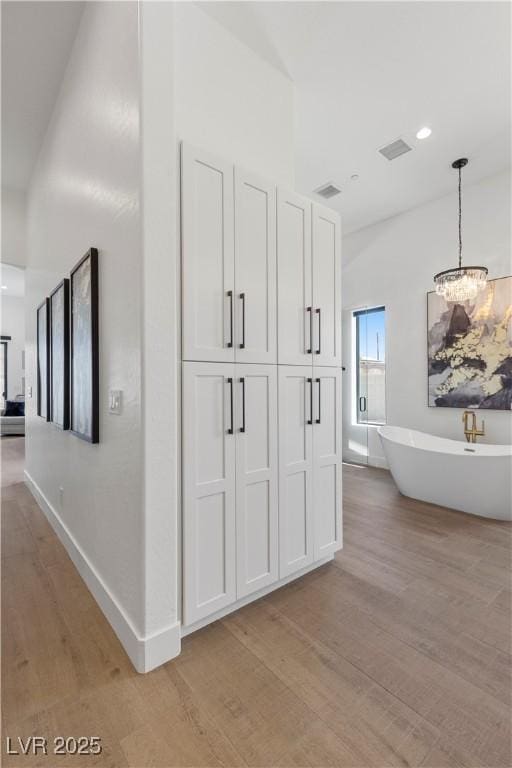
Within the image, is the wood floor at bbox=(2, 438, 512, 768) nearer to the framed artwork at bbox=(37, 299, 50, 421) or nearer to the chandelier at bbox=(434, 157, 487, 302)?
the framed artwork at bbox=(37, 299, 50, 421)

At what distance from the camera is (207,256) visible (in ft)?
6.03

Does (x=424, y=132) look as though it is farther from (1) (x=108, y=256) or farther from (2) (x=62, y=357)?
(2) (x=62, y=357)

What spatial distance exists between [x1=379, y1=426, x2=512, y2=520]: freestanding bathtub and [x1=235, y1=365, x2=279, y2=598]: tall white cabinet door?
2278mm

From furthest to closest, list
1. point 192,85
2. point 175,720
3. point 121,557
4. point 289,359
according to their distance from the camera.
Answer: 1. point 289,359
2. point 192,85
3. point 121,557
4. point 175,720

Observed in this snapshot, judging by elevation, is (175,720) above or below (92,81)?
below

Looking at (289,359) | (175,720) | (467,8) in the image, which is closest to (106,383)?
(289,359)

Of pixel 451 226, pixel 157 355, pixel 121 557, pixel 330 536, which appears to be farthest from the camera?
pixel 451 226

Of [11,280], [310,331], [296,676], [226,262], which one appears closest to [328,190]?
[310,331]

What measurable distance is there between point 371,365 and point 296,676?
15.3ft

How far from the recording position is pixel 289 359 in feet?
7.27

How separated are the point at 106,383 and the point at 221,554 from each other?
1.09 metres

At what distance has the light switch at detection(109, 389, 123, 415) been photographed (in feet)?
5.79

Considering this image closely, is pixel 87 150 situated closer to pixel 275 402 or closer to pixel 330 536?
pixel 275 402

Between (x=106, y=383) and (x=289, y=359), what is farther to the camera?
(x=289, y=359)
